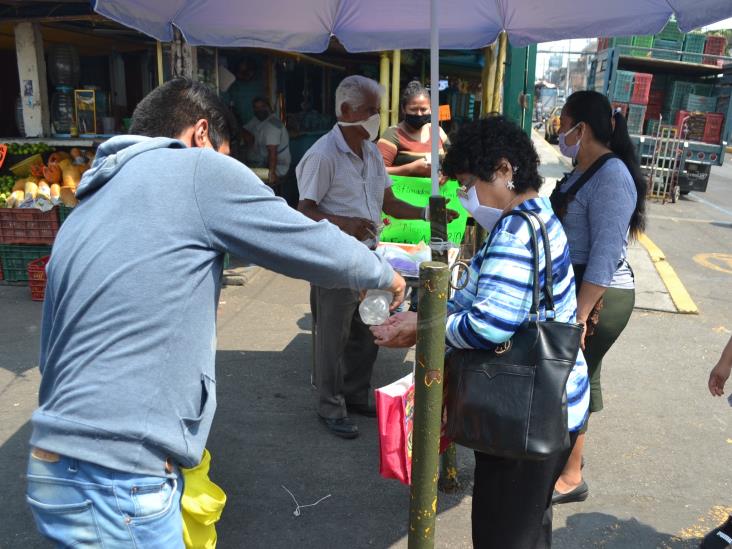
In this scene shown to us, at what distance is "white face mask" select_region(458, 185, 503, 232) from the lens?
2182 millimetres

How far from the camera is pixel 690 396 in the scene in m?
4.47

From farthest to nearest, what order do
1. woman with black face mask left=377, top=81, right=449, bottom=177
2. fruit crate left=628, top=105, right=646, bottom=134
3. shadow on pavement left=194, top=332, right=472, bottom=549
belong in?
1. fruit crate left=628, top=105, right=646, bottom=134
2. woman with black face mask left=377, top=81, right=449, bottom=177
3. shadow on pavement left=194, top=332, right=472, bottom=549

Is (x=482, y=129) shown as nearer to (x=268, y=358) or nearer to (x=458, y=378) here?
(x=458, y=378)

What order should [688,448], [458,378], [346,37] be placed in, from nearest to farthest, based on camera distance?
[458,378]
[688,448]
[346,37]

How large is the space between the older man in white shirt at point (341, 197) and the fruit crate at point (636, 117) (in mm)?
12586

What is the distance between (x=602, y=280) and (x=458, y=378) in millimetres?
1151

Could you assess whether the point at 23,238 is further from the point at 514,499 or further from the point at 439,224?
the point at 514,499

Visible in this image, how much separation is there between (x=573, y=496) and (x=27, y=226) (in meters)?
5.88

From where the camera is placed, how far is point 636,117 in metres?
14.6

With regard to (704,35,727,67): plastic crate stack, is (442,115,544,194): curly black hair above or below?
below

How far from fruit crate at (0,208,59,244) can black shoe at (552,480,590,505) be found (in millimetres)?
5489

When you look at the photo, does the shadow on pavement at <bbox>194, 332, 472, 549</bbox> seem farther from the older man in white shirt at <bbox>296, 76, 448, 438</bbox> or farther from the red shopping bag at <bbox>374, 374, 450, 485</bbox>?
the red shopping bag at <bbox>374, 374, 450, 485</bbox>

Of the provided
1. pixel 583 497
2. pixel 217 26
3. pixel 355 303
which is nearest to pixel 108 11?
pixel 217 26

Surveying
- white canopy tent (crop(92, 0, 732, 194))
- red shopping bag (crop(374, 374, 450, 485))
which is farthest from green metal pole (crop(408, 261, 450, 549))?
white canopy tent (crop(92, 0, 732, 194))
